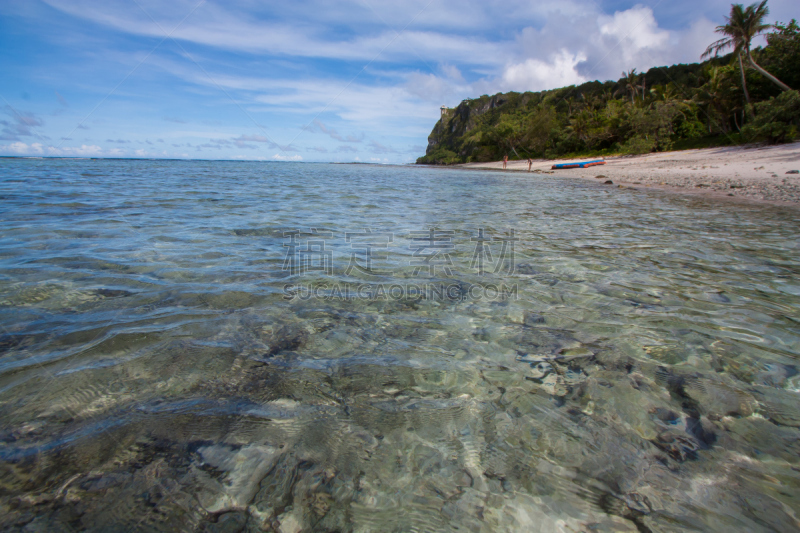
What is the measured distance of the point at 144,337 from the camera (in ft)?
9.77

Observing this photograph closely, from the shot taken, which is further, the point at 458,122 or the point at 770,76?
the point at 458,122

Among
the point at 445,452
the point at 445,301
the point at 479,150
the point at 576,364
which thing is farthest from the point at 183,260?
the point at 479,150

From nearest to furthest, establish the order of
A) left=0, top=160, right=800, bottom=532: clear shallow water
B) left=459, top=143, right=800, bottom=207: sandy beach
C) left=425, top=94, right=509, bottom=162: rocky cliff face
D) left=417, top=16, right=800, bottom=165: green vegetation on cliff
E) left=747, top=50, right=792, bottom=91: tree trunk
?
left=0, top=160, right=800, bottom=532: clear shallow water → left=459, top=143, right=800, bottom=207: sandy beach → left=417, top=16, right=800, bottom=165: green vegetation on cliff → left=747, top=50, right=792, bottom=91: tree trunk → left=425, top=94, right=509, bottom=162: rocky cliff face

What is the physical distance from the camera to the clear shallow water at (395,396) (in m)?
1.64

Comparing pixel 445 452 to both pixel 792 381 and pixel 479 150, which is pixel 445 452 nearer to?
pixel 792 381

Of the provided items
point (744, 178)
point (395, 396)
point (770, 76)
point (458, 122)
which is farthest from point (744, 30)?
point (458, 122)

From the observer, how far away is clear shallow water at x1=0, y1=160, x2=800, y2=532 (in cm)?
164

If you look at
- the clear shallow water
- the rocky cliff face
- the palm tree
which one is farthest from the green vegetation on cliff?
the rocky cliff face

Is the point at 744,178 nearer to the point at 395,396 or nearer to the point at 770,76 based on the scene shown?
the point at 395,396

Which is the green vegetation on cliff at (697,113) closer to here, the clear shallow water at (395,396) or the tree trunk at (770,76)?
the tree trunk at (770,76)

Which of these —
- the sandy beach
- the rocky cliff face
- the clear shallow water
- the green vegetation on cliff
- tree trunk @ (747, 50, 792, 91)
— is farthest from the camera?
the rocky cliff face

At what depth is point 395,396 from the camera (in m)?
2.39

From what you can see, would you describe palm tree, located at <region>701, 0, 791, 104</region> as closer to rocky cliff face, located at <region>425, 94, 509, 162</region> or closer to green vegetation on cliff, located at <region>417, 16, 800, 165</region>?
green vegetation on cliff, located at <region>417, 16, 800, 165</region>

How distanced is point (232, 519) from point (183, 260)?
4.40 m
